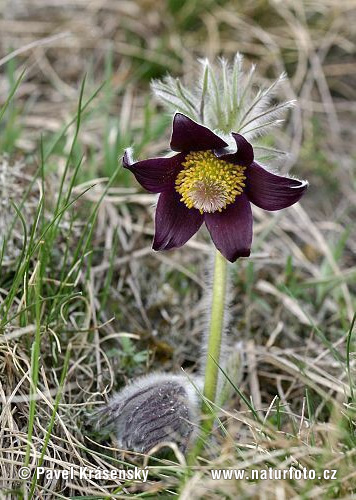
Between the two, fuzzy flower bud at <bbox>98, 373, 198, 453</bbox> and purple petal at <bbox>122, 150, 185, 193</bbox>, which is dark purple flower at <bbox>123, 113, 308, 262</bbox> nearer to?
purple petal at <bbox>122, 150, 185, 193</bbox>

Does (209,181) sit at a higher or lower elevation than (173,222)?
higher

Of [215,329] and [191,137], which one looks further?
[215,329]

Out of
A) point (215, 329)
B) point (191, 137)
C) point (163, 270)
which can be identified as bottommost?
point (215, 329)

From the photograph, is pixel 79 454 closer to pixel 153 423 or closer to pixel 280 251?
pixel 153 423

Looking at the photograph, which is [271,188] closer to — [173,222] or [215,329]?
[173,222]

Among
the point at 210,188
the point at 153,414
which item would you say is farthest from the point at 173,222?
the point at 153,414

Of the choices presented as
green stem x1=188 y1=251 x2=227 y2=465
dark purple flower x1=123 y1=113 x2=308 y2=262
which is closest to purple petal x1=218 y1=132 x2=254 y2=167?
dark purple flower x1=123 y1=113 x2=308 y2=262
